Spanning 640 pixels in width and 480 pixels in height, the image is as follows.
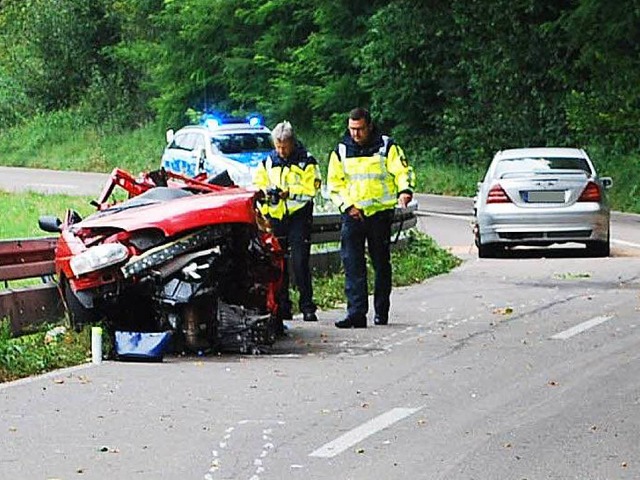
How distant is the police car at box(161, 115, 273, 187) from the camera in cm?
3225

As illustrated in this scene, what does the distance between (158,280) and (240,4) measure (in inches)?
1530

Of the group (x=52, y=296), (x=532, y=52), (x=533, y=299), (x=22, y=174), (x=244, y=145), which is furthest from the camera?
(x=22, y=174)

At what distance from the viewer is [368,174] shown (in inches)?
581

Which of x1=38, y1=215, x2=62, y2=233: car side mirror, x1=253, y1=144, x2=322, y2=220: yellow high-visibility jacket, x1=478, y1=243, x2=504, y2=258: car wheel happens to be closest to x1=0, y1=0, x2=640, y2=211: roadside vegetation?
x1=478, y1=243, x2=504, y2=258: car wheel

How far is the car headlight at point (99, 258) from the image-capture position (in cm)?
1236

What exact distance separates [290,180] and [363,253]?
93 cm

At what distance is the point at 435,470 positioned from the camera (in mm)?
8375

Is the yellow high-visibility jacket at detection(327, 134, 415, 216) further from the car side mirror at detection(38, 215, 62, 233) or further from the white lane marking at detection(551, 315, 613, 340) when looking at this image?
the car side mirror at detection(38, 215, 62, 233)

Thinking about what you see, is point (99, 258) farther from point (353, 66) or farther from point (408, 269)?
point (353, 66)

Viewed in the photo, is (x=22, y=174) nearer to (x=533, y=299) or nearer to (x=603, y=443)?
(x=533, y=299)

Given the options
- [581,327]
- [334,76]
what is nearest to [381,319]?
[581,327]

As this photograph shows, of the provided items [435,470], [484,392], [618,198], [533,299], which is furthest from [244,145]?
[435,470]

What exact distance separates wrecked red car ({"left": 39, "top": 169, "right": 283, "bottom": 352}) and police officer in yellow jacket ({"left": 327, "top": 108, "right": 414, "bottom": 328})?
1481 millimetres

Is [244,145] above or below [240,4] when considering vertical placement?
below
